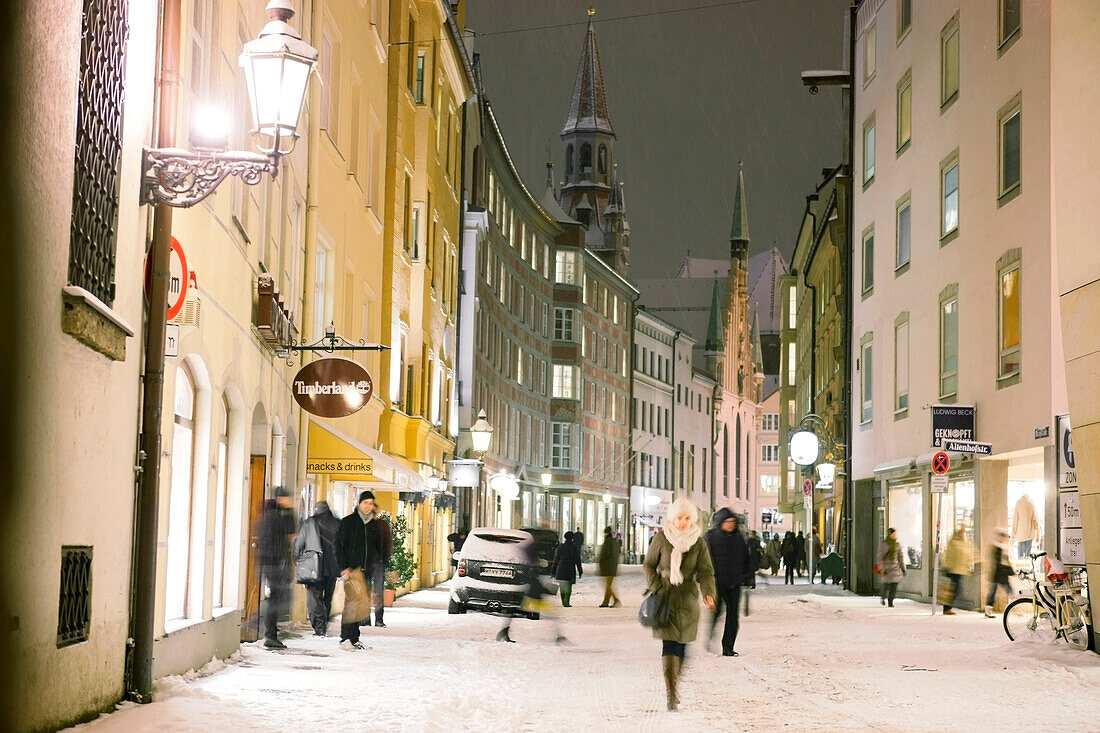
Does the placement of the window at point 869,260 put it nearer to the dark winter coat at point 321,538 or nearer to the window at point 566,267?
the dark winter coat at point 321,538

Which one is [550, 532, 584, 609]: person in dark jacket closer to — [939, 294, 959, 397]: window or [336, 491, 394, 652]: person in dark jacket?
[939, 294, 959, 397]: window

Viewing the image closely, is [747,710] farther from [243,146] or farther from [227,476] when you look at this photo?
[243,146]

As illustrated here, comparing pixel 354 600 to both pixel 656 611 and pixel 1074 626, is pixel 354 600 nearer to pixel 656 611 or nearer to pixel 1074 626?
pixel 656 611

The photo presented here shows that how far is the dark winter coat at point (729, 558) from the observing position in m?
19.5

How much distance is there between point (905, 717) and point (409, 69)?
974 inches

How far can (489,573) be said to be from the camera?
2631 cm

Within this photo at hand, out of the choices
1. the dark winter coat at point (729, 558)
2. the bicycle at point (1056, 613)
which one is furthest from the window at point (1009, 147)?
the dark winter coat at point (729, 558)

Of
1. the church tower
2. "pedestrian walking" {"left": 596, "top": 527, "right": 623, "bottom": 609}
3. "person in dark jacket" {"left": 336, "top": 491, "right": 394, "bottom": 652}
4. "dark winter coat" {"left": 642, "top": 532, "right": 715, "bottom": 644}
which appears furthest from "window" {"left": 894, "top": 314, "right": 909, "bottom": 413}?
the church tower

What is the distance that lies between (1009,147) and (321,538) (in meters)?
15.3

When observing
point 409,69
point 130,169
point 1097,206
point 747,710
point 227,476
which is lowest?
point 747,710

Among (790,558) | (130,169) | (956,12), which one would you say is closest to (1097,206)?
(130,169)

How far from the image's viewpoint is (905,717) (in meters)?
12.4

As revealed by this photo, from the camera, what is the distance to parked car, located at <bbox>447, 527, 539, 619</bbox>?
85.4ft

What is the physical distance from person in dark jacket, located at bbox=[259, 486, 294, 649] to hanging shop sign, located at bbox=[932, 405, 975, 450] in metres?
14.0
